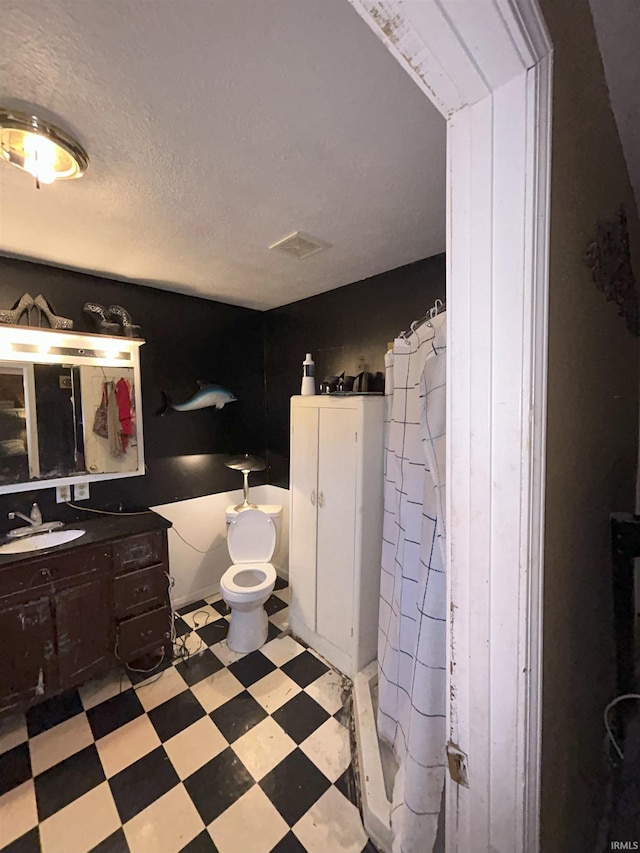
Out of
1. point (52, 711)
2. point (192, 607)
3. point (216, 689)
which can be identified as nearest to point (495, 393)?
point (216, 689)

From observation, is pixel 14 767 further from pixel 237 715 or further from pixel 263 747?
pixel 263 747

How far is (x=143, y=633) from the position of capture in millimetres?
1975

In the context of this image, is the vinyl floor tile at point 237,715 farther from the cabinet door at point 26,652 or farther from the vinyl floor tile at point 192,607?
the vinyl floor tile at point 192,607

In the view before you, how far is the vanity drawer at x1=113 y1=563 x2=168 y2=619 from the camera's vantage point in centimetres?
191

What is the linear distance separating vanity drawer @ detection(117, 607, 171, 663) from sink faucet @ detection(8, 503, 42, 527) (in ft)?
2.40

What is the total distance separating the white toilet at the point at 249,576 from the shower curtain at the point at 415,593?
855 mm

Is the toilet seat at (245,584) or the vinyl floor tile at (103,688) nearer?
the vinyl floor tile at (103,688)

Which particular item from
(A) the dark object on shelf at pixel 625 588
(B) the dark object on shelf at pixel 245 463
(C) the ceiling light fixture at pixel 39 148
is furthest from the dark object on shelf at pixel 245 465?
(A) the dark object on shelf at pixel 625 588

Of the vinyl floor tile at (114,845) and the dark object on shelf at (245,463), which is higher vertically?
the dark object on shelf at (245,463)

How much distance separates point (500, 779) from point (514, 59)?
1.06 meters

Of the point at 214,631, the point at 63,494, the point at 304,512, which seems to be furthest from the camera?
the point at 214,631

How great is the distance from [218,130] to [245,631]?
244cm

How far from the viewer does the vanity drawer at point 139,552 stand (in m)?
1.91

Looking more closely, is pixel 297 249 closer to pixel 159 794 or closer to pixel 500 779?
pixel 500 779
